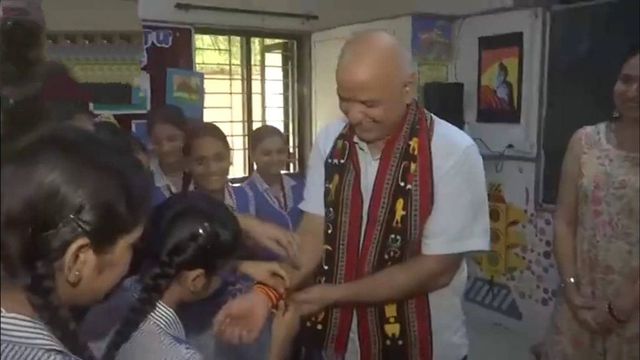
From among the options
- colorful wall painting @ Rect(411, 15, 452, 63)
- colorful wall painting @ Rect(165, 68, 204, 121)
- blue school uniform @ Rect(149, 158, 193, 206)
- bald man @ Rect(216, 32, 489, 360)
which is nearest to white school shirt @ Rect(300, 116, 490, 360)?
bald man @ Rect(216, 32, 489, 360)

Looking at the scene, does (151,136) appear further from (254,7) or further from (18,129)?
(18,129)

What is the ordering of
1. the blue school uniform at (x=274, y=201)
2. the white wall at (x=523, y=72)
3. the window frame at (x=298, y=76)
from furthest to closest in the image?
the white wall at (x=523, y=72) < the window frame at (x=298, y=76) < the blue school uniform at (x=274, y=201)

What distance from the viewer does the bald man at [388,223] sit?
0.97 m

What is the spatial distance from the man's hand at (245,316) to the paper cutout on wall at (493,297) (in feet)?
5.73

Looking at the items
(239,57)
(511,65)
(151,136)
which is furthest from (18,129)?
(511,65)

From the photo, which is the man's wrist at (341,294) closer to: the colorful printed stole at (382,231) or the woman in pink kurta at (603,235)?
the colorful printed stole at (382,231)

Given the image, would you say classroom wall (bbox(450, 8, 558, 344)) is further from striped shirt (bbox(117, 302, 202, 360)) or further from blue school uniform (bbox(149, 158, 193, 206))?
striped shirt (bbox(117, 302, 202, 360))

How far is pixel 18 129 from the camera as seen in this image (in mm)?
691

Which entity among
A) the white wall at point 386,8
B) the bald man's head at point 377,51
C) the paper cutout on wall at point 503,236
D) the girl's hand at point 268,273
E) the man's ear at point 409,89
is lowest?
the paper cutout on wall at point 503,236

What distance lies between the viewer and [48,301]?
0.64 meters

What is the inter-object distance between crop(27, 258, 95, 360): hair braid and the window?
43.1 inches

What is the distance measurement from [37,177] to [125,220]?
0.09 m

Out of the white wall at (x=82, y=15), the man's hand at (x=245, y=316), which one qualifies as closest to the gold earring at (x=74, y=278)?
the man's hand at (x=245, y=316)

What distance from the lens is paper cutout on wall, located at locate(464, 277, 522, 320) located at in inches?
102
